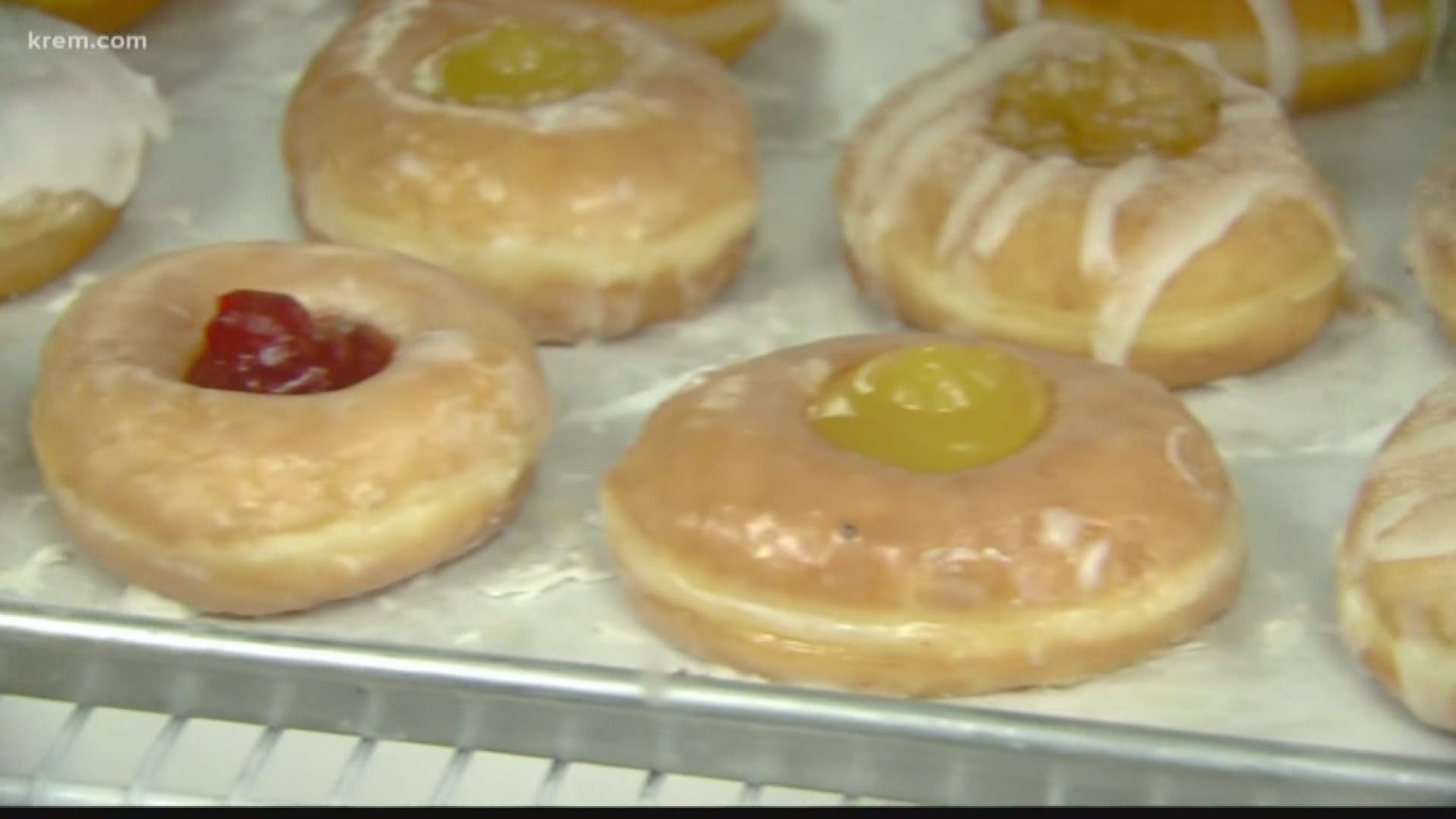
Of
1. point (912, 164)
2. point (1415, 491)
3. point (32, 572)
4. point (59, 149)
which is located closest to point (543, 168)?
point (912, 164)

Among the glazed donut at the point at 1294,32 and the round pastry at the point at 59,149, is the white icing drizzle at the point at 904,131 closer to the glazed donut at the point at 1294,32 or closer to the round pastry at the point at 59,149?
the glazed donut at the point at 1294,32

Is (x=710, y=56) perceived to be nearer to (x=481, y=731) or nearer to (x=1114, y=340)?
(x=1114, y=340)

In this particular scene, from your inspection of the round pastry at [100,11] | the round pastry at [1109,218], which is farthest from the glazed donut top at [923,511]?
the round pastry at [100,11]

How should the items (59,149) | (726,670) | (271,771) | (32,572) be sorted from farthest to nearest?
1. (59,149)
2. (32,572)
3. (726,670)
4. (271,771)

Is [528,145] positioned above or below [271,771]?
above

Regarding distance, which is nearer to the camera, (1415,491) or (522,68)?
(1415,491)

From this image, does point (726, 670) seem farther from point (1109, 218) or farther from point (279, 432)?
point (1109, 218)

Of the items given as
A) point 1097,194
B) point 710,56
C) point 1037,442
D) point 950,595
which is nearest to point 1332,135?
point 1097,194
